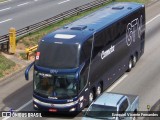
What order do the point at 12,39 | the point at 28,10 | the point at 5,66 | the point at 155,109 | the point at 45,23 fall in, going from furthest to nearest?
the point at 28,10, the point at 45,23, the point at 12,39, the point at 5,66, the point at 155,109

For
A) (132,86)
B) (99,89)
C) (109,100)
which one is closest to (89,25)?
(99,89)

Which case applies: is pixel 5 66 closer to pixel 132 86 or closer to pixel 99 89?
pixel 99 89

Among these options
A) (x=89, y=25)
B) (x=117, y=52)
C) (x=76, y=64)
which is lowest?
(x=117, y=52)

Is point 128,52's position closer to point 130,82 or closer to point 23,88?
point 130,82

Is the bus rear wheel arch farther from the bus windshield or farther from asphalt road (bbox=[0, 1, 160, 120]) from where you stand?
the bus windshield

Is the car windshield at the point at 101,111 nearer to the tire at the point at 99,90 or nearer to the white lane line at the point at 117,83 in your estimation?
the tire at the point at 99,90

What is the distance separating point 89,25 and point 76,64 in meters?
3.75

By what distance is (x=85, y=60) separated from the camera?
870 inches

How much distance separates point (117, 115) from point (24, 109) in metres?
6.58

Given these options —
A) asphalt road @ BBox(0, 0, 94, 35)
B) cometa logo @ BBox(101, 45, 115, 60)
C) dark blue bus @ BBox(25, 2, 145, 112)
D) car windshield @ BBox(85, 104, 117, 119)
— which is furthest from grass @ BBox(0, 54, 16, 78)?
car windshield @ BBox(85, 104, 117, 119)

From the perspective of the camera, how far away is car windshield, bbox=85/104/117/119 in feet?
62.1

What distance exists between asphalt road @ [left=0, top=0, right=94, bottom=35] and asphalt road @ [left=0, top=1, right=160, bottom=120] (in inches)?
454

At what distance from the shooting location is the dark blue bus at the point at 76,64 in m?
21.4

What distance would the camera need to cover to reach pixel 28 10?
1890 inches
